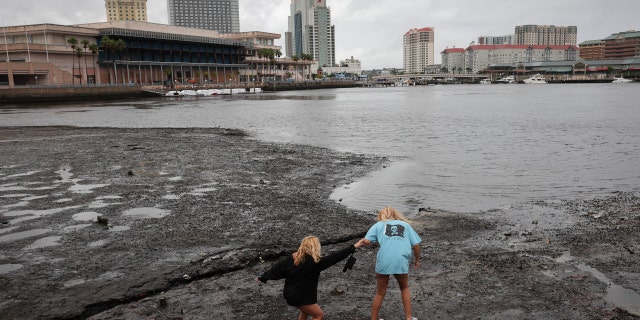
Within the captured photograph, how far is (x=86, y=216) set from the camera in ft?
42.8

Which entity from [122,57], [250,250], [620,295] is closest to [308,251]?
[250,250]

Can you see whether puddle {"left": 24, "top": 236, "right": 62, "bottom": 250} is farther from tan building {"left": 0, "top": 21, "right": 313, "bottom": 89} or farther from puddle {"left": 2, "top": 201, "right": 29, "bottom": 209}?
tan building {"left": 0, "top": 21, "right": 313, "bottom": 89}

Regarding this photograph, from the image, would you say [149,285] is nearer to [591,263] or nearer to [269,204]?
[269,204]

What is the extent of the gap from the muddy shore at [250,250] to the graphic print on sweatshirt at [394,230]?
1.54 metres

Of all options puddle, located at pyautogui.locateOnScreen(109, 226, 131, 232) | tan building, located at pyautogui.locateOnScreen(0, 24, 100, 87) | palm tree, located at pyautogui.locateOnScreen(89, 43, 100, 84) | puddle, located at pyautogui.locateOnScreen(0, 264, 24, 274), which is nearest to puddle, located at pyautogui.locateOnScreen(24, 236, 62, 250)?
puddle, located at pyautogui.locateOnScreen(0, 264, 24, 274)

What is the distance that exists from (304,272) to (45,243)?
7.38 metres

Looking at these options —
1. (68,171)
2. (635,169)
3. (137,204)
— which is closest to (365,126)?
(635,169)

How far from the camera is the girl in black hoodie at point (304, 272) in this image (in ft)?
20.4

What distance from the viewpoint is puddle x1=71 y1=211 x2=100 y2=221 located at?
41.9ft

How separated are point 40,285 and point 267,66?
637 feet

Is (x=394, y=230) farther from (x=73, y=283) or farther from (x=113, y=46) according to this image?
(x=113, y=46)

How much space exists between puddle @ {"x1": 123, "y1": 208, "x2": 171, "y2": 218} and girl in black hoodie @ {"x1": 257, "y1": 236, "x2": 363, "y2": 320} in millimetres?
→ 7659

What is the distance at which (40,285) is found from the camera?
28.6 ft

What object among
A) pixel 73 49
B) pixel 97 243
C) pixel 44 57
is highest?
pixel 73 49
